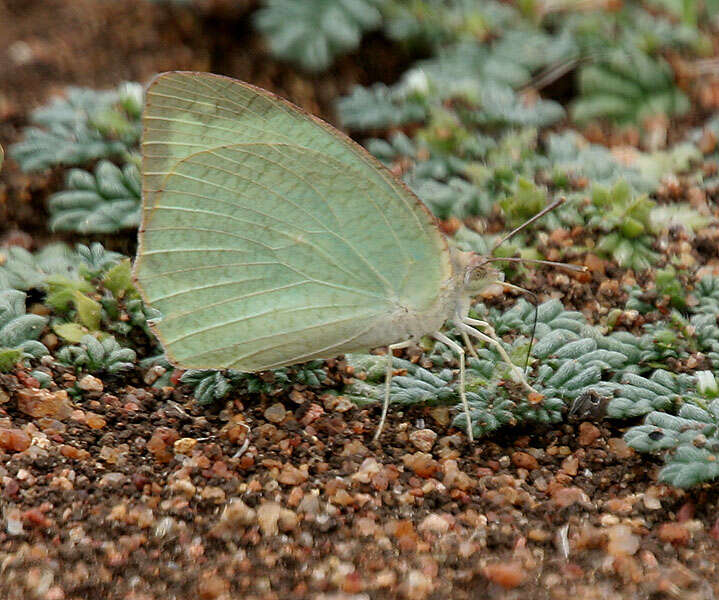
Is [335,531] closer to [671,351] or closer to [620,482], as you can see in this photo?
[620,482]

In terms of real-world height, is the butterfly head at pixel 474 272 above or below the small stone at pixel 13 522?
above

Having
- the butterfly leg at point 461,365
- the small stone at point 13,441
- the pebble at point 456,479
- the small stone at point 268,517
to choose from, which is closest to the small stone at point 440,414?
the butterfly leg at point 461,365

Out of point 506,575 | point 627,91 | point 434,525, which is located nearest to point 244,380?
point 434,525

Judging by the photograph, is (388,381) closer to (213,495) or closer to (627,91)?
(213,495)

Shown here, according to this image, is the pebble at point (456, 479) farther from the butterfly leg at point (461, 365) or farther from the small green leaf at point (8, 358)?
the small green leaf at point (8, 358)

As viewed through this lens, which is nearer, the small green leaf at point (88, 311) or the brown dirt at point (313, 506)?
the brown dirt at point (313, 506)

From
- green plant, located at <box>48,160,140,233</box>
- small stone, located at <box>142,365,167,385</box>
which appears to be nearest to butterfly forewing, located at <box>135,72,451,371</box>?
small stone, located at <box>142,365,167,385</box>
